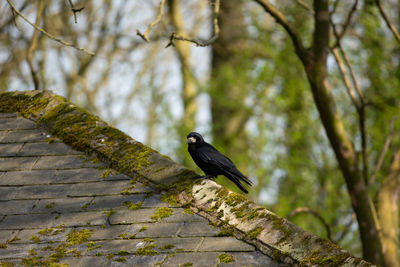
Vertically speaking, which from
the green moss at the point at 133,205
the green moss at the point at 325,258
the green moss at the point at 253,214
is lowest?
the green moss at the point at 325,258

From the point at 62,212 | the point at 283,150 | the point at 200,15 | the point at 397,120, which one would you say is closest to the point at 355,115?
the point at 397,120

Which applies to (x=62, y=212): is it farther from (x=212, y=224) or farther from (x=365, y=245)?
(x=365, y=245)

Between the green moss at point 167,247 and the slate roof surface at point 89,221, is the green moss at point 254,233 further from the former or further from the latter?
the green moss at point 167,247

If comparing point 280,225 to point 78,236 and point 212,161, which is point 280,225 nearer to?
point 78,236

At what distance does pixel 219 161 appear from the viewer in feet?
16.3

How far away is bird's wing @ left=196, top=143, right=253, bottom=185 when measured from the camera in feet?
15.6

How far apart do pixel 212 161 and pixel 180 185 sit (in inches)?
44.0

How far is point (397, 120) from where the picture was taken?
1117cm

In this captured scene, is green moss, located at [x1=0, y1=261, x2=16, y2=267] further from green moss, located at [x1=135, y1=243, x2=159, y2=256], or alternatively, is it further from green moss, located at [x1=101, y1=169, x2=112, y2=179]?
green moss, located at [x1=101, y1=169, x2=112, y2=179]

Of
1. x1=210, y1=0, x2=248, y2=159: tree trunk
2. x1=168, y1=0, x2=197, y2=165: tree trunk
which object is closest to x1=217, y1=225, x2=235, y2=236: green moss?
x1=210, y1=0, x2=248, y2=159: tree trunk

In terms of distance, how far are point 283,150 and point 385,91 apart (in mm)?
3843

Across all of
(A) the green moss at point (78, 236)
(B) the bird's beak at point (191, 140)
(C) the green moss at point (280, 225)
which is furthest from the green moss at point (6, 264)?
(B) the bird's beak at point (191, 140)

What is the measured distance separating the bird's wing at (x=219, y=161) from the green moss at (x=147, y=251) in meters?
Result: 1.45

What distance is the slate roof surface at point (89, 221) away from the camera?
10.9 ft
